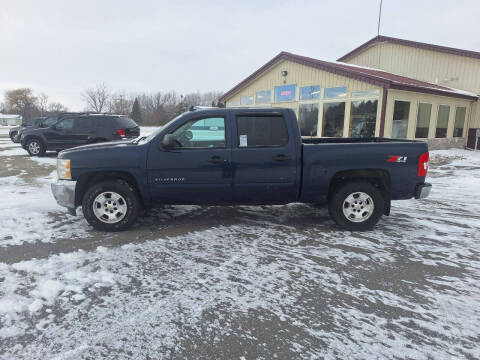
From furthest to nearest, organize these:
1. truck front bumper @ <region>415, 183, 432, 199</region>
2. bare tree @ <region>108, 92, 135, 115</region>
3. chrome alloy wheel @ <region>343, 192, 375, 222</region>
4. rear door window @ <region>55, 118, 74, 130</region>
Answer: bare tree @ <region>108, 92, 135, 115</region> → rear door window @ <region>55, 118, 74, 130</region> → chrome alloy wheel @ <region>343, 192, 375, 222</region> → truck front bumper @ <region>415, 183, 432, 199</region>

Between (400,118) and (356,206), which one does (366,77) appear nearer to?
(400,118)

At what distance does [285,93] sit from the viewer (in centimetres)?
1806

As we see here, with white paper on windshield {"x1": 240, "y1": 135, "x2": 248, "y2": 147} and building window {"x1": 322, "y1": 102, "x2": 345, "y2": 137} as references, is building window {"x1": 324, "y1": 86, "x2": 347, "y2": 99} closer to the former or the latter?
building window {"x1": 322, "y1": 102, "x2": 345, "y2": 137}

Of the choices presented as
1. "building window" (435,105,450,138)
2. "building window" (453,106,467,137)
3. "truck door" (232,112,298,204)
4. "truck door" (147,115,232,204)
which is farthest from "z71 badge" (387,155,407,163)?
"building window" (453,106,467,137)

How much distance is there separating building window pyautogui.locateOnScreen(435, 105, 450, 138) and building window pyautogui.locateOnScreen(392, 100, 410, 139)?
276 cm

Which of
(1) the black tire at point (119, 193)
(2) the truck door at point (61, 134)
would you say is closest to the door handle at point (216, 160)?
(1) the black tire at point (119, 193)

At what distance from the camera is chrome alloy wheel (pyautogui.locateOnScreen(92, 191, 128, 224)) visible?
15.6 ft

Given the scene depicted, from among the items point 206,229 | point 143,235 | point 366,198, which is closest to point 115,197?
point 143,235

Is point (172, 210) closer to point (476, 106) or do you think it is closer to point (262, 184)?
point (262, 184)

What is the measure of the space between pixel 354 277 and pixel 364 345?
1.09 m

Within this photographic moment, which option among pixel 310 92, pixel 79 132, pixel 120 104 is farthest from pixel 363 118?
pixel 120 104

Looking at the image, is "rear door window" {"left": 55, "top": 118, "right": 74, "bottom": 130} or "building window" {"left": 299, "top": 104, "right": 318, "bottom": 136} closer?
"rear door window" {"left": 55, "top": 118, "right": 74, "bottom": 130}

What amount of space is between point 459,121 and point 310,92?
8.32 metres

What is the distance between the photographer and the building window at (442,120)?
16.4 metres
